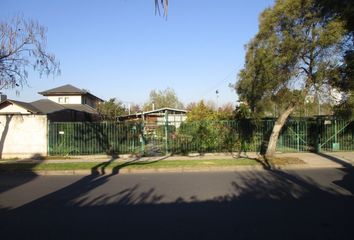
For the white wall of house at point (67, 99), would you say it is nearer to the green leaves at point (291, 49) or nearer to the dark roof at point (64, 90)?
the dark roof at point (64, 90)

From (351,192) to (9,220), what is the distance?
7996mm

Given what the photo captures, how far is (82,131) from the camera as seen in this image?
2258 centimetres

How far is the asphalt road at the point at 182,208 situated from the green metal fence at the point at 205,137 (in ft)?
29.2

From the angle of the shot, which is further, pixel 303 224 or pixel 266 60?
pixel 266 60

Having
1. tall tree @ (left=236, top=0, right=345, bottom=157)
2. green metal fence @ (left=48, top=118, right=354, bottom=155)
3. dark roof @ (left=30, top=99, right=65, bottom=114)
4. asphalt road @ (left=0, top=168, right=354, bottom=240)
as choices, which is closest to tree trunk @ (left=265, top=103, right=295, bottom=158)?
tall tree @ (left=236, top=0, right=345, bottom=157)

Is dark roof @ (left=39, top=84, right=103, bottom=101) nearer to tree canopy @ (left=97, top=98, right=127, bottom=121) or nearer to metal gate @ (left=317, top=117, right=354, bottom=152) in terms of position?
tree canopy @ (left=97, top=98, right=127, bottom=121)

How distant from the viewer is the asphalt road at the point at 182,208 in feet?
21.5

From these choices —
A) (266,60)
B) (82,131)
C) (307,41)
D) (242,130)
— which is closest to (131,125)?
(82,131)

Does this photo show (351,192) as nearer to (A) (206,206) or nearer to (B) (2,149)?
(A) (206,206)

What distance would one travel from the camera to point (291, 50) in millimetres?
16781

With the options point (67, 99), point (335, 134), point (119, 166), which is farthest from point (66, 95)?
point (335, 134)

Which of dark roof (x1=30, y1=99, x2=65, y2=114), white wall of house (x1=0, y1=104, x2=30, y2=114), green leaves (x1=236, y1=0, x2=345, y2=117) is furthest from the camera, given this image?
dark roof (x1=30, y1=99, x2=65, y2=114)

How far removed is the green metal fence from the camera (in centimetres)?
2252

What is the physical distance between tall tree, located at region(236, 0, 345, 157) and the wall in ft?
39.5
